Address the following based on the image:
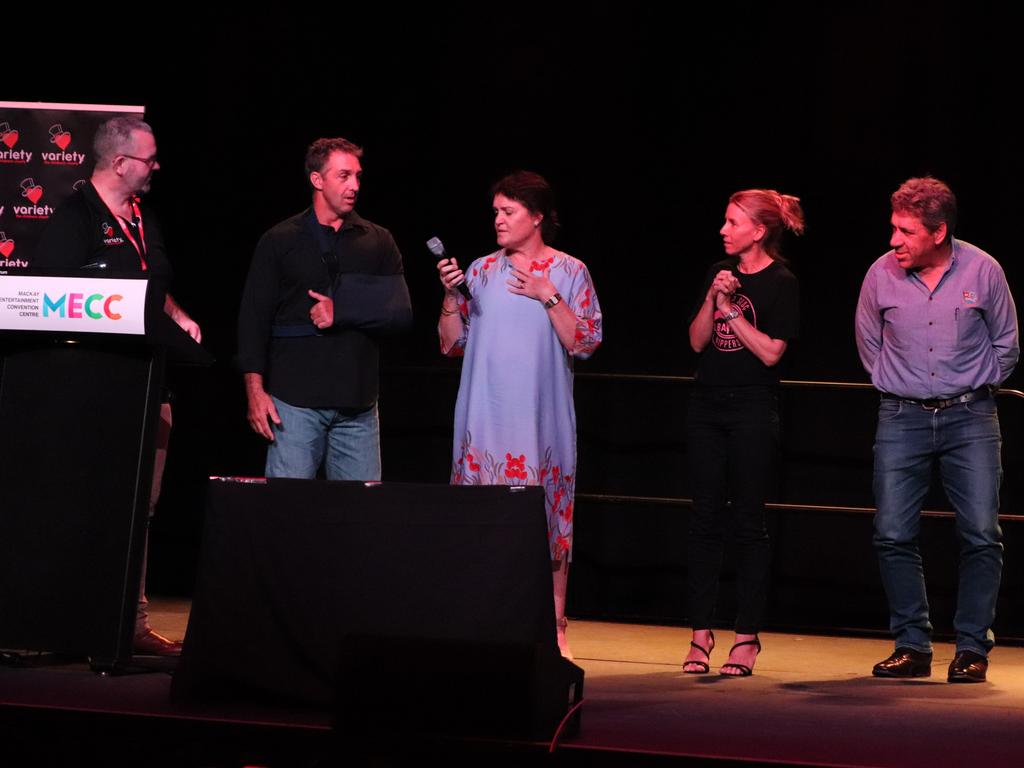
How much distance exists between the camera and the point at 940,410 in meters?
4.46

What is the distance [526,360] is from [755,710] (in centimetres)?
129

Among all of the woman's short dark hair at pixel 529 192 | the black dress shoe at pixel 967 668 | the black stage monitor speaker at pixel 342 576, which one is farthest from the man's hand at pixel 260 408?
the black dress shoe at pixel 967 668

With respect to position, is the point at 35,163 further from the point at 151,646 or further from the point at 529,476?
the point at 529,476

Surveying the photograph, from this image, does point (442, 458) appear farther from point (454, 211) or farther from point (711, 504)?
point (711, 504)

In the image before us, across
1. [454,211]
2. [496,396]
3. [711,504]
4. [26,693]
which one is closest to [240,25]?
[454,211]

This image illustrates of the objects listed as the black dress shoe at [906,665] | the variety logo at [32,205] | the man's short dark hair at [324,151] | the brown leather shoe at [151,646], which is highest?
the man's short dark hair at [324,151]

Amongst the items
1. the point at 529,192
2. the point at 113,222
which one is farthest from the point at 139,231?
the point at 529,192

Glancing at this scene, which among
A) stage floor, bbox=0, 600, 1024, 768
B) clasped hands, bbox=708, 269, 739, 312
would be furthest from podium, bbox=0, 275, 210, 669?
clasped hands, bbox=708, 269, 739, 312

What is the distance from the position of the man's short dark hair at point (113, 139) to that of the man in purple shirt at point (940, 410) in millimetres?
2253

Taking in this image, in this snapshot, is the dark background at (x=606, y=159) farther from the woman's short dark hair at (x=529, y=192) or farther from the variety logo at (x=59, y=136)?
the woman's short dark hair at (x=529, y=192)

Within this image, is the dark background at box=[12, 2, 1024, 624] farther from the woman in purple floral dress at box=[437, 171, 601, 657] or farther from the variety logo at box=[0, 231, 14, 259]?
the woman in purple floral dress at box=[437, 171, 601, 657]

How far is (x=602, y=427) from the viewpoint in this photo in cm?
588

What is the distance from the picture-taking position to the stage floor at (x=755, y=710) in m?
3.10

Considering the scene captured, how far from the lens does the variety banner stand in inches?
212
